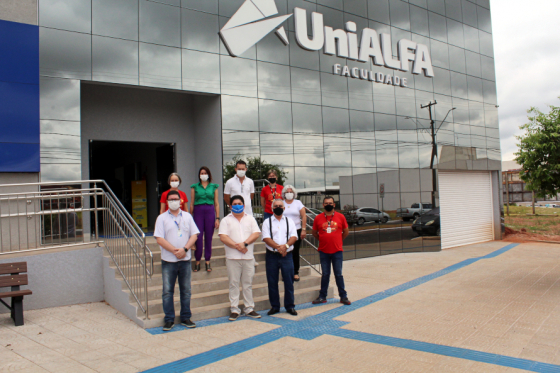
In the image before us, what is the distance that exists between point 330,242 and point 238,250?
5.08 feet

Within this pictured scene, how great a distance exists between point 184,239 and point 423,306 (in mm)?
3787

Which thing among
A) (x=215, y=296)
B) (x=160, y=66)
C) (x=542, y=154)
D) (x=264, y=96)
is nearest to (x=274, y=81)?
(x=264, y=96)

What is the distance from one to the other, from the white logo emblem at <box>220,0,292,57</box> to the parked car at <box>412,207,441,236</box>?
318 inches

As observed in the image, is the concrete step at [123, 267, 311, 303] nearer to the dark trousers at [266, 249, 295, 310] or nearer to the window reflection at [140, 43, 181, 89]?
the dark trousers at [266, 249, 295, 310]

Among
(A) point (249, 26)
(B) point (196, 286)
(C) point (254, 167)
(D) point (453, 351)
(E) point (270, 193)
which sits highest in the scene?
(A) point (249, 26)

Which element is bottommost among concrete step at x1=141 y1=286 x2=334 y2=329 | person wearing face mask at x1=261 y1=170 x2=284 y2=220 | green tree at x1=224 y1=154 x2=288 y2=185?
concrete step at x1=141 y1=286 x2=334 y2=329

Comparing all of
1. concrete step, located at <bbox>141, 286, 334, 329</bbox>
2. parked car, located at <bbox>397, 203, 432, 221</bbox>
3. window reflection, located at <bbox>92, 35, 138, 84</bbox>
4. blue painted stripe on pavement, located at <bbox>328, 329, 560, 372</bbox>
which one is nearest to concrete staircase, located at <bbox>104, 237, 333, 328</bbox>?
concrete step, located at <bbox>141, 286, 334, 329</bbox>

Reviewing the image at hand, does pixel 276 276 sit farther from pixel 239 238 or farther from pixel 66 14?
pixel 66 14

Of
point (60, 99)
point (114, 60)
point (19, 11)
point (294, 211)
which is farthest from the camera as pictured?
point (114, 60)

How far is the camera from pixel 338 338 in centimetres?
488

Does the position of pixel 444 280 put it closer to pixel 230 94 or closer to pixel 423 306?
pixel 423 306

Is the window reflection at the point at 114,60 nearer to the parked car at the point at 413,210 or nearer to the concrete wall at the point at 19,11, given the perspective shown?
the concrete wall at the point at 19,11

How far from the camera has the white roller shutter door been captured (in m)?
16.0

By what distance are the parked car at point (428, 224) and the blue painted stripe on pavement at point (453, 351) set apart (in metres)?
10.3
